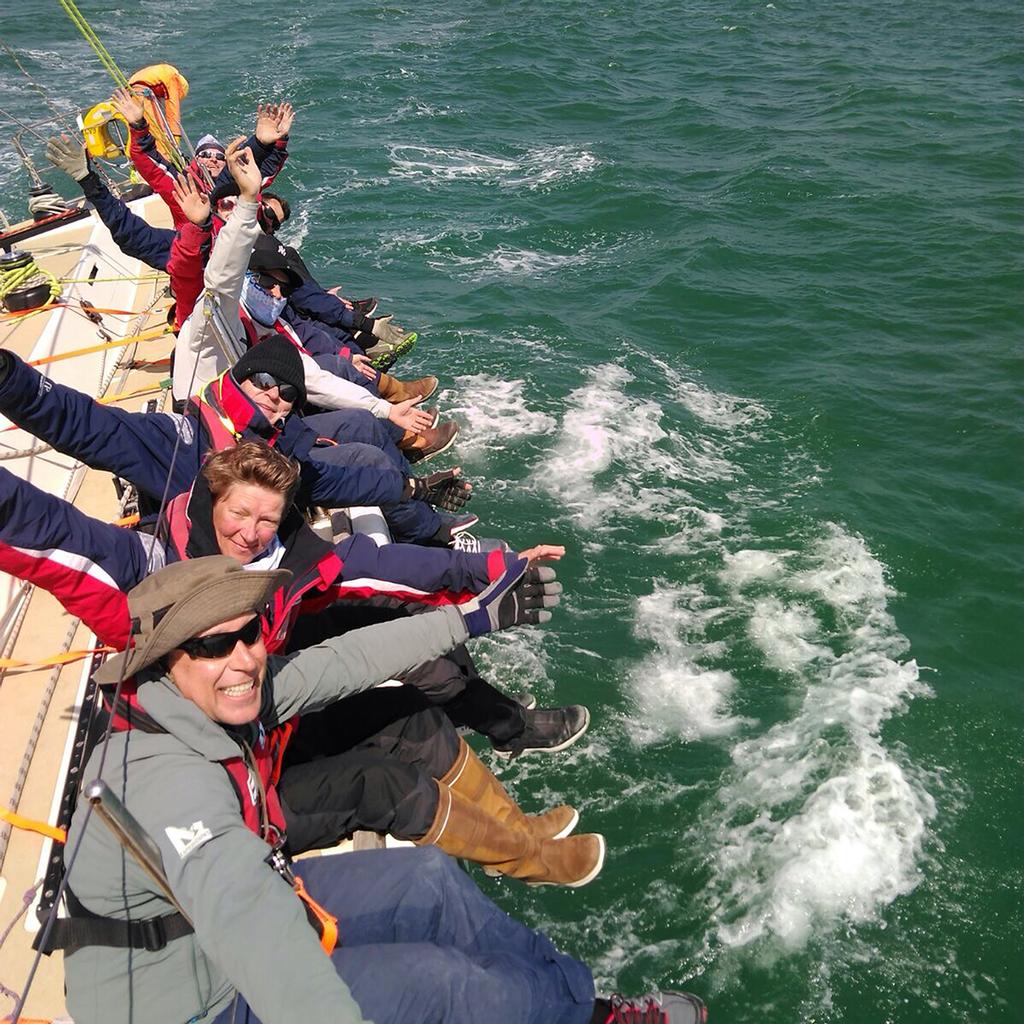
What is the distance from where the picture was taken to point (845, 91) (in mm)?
19297

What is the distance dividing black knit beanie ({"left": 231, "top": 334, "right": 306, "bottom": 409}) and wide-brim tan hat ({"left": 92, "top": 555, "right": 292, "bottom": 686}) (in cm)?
194

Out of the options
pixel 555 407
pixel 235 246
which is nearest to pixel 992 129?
pixel 555 407

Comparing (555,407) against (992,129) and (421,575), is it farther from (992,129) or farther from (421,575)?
(992,129)

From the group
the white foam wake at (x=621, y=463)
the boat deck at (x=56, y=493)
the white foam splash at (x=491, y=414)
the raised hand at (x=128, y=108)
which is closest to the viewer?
the boat deck at (x=56, y=493)

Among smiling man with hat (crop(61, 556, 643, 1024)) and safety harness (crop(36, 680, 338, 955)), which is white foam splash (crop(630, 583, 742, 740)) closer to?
smiling man with hat (crop(61, 556, 643, 1024))

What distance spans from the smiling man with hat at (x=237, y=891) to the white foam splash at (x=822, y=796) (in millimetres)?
2248

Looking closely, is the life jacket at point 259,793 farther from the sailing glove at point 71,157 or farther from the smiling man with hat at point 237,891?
the sailing glove at point 71,157

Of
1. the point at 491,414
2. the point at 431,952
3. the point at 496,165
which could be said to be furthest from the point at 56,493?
the point at 496,165

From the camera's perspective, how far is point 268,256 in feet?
23.5

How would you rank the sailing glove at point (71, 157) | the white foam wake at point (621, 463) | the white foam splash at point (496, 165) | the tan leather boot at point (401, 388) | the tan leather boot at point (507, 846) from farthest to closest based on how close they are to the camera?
the white foam splash at point (496, 165) < the white foam wake at point (621, 463) < the tan leather boot at point (401, 388) < the sailing glove at point (71, 157) < the tan leather boot at point (507, 846)

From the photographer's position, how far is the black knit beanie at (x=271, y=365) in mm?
4426

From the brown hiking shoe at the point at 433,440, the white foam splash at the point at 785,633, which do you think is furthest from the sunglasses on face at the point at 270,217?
the white foam splash at the point at 785,633

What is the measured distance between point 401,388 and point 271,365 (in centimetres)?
415

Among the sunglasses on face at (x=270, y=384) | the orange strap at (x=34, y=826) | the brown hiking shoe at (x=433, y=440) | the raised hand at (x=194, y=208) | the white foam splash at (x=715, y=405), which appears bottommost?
the white foam splash at (x=715, y=405)
